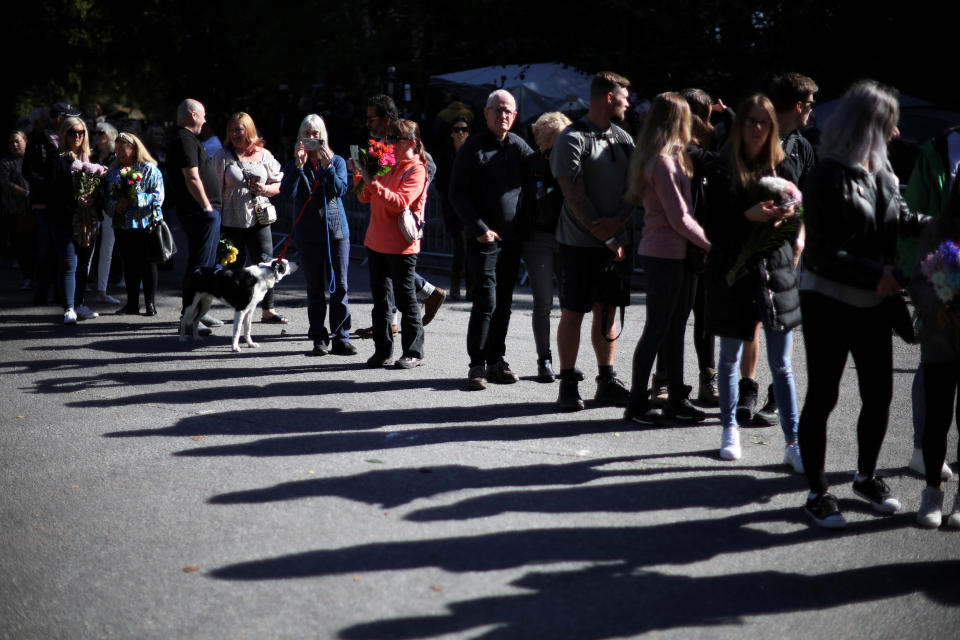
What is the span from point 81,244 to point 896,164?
1108cm

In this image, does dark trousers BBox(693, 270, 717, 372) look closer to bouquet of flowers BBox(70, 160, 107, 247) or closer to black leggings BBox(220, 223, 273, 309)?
black leggings BBox(220, 223, 273, 309)

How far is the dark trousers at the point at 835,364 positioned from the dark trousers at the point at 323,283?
501 centimetres

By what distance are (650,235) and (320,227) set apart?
366cm

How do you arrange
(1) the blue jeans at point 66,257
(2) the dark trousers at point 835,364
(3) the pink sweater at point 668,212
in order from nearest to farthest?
1. (2) the dark trousers at point 835,364
2. (3) the pink sweater at point 668,212
3. (1) the blue jeans at point 66,257

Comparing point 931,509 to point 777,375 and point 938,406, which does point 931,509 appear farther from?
point 777,375

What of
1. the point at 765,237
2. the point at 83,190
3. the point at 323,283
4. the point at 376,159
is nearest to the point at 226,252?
the point at 323,283

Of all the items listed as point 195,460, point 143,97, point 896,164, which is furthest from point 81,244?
point 143,97

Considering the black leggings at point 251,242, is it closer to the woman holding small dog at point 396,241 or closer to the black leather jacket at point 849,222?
the woman holding small dog at point 396,241

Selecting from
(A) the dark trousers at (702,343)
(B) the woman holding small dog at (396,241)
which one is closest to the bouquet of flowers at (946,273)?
(A) the dark trousers at (702,343)

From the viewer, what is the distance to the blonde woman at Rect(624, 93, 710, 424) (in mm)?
6039

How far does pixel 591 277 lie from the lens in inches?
266

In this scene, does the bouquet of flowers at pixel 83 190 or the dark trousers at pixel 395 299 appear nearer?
the dark trousers at pixel 395 299

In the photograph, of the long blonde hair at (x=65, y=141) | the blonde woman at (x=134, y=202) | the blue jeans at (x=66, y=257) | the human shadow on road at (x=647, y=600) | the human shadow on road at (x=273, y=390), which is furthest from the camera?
the long blonde hair at (x=65, y=141)

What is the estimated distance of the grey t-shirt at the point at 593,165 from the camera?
656 centimetres
